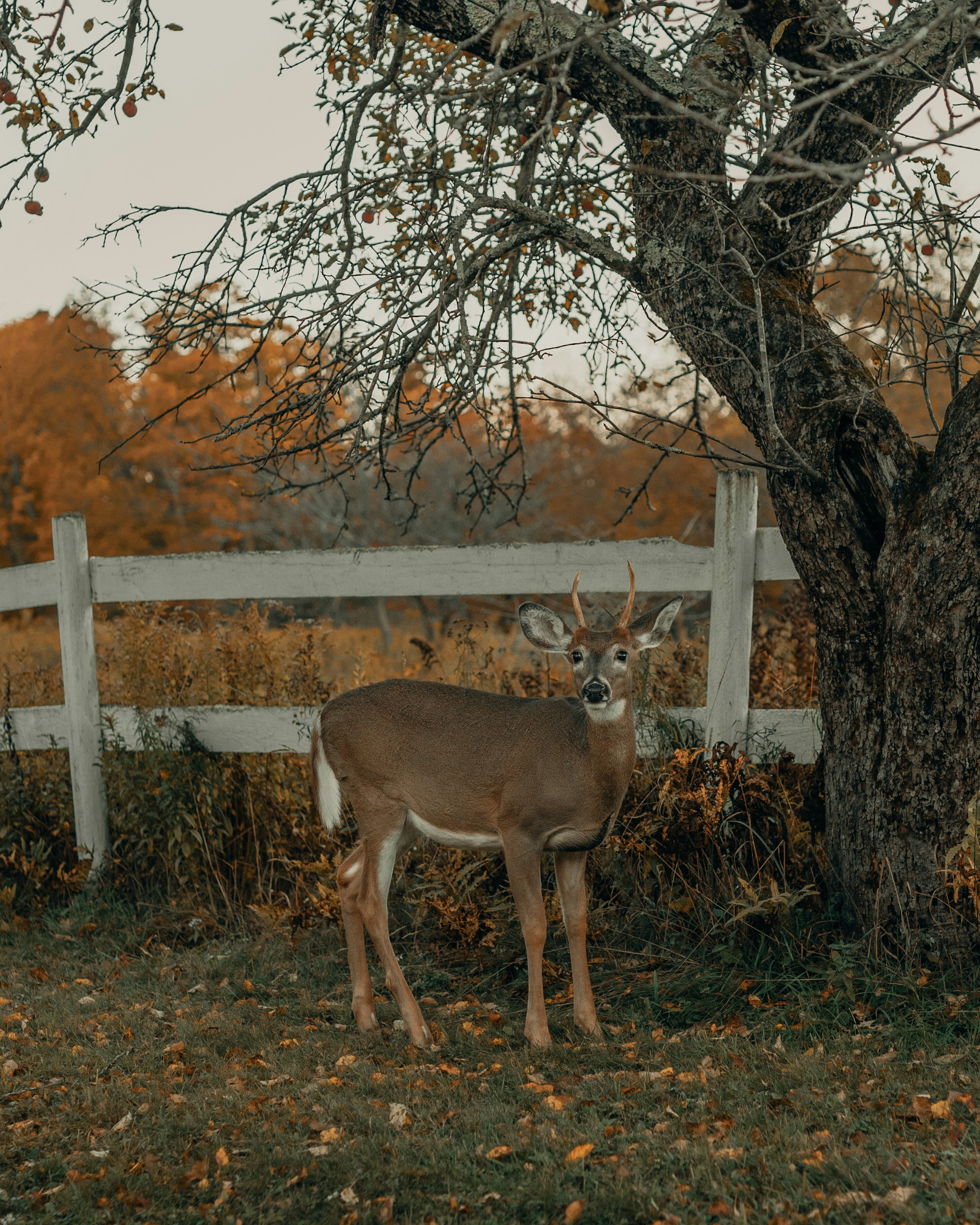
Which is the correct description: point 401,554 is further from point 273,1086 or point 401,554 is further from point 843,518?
→ point 273,1086

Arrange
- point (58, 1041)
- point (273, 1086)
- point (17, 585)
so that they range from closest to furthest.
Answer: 1. point (273, 1086)
2. point (58, 1041)
3. point (17, 585)

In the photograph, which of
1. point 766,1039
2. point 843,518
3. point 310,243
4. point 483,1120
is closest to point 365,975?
point 483,1120

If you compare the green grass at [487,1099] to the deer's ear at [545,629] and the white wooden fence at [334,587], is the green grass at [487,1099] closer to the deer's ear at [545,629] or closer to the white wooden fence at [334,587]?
the white wooden fence at [334,587]

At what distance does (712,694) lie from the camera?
5809 millimetres

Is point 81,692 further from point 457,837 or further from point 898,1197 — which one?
point 898,1197

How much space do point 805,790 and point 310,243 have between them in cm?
384

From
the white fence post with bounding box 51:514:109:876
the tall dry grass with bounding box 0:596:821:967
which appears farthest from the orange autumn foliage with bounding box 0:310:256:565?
the white fence post with bounding box 51:514:109:876

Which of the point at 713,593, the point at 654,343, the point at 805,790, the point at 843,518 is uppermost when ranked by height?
the point at 654,343

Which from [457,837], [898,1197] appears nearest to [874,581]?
[457,837]

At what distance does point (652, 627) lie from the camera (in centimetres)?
493

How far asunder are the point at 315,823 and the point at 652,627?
2.53m

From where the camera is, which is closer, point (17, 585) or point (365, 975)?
point (365, 975)

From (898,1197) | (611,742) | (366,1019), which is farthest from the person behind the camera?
(366,1019)

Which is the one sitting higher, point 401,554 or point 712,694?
point 401,554
